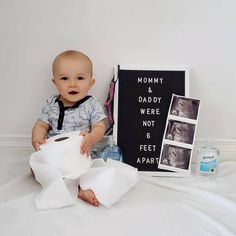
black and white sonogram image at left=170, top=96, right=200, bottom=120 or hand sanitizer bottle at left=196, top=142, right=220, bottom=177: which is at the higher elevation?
black and white sonogram image at left=170, top=96, right=200, bottom=120

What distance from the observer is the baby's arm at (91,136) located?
1444mm

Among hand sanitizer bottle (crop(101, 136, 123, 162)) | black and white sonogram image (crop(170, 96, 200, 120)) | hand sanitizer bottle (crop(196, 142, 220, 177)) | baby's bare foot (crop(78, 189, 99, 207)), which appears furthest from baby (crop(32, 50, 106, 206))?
hand sanitizer bottle (crop(196, 142, 220, 177))

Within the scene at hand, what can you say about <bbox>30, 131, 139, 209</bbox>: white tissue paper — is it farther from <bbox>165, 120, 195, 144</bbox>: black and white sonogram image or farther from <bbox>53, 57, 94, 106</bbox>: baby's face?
<bbox>165, 120, 195, 144</bbox>: black and white sonogram image

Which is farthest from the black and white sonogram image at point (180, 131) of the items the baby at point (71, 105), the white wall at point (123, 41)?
the baby at point (71, 105)

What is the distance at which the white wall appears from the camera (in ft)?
5.52

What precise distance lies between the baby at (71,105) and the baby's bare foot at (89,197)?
0.73ft

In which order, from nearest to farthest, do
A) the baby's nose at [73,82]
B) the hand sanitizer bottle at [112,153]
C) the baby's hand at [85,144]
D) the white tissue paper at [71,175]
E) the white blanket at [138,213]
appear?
1. the white blanket at [138,213]
2. the white tissue paper at [71,175]
3. the baby's hand at [85,144]
4. the baby's nose at [73,82]
5. the hand sanitizer bottle at [112,153]

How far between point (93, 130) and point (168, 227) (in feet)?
1.78

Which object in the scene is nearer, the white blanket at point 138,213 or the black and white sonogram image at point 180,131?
the white blanket at point 138,213

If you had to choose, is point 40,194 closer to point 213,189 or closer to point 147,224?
point 147,224

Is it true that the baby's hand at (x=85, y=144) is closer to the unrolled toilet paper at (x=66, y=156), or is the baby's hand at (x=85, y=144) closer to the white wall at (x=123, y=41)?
the unrolled toilet paper at (x=66, y=156)

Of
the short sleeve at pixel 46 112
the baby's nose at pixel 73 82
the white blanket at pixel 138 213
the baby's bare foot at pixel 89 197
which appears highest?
the baby's nose at pixel 73 82

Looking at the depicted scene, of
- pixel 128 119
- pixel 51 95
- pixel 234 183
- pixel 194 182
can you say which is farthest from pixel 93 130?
pixel 234 183

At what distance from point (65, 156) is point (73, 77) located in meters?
0.35
